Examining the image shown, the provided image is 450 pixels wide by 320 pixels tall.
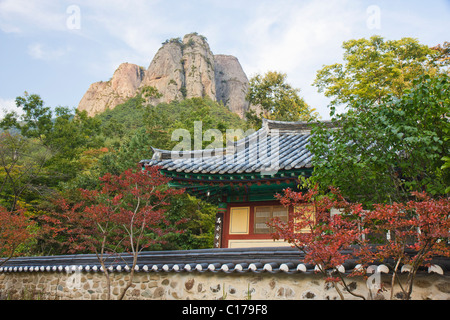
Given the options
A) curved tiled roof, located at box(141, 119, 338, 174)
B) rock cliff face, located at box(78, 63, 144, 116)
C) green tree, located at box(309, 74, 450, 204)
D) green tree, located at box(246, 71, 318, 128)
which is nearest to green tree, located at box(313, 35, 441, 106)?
green tree, located at box(246, 71, 318, 128)

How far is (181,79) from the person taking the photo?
231ft

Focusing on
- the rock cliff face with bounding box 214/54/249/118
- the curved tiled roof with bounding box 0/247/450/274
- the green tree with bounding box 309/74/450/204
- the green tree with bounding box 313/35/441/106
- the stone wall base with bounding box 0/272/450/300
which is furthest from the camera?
the rock cliff face with bounding box 214/54/249/118

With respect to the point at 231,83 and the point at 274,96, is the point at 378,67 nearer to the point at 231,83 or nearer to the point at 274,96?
the point at 274,96

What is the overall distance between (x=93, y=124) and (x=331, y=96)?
23.7 metres

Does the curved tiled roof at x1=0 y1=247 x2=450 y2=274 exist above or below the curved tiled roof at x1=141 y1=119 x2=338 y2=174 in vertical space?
below

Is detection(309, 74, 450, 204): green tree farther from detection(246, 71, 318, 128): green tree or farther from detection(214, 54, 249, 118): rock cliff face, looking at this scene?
detection(214, 54, 249, 118): rock cliff face

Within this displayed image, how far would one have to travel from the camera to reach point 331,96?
24.0 m

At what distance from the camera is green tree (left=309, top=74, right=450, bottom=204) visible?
4488mm

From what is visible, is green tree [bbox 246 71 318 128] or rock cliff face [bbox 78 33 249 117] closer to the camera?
green tree [bbox 246 71 318 128]

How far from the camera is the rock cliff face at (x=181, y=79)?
69312 millimetres

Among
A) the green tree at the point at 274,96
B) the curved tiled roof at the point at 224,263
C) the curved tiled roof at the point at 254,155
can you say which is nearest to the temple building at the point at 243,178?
the curved tiled roof at the point at 254,155

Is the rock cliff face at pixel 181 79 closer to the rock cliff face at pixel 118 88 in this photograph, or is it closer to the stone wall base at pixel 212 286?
the rock cliff face at pixel 118 88

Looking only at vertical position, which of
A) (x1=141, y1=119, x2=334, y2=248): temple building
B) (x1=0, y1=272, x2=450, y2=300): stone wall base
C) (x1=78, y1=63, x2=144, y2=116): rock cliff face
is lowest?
(x1=0, y1=272, x2=450, y2=300): stone wall base
